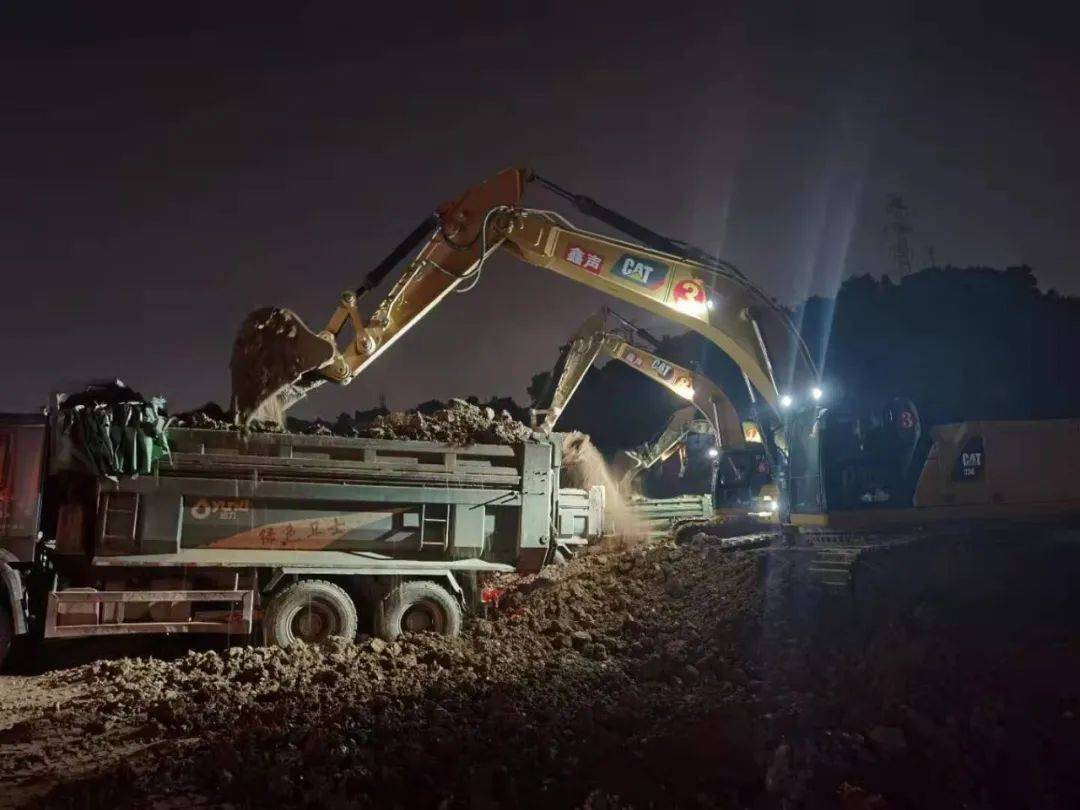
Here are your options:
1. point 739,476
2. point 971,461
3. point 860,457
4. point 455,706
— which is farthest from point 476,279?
point 739,476

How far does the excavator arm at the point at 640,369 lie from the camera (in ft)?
65.4

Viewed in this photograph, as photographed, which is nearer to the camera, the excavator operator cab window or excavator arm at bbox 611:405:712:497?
the excavator operator cab window

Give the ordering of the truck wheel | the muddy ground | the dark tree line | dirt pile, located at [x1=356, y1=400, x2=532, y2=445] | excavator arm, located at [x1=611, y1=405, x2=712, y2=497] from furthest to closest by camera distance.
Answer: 1. the dark tree line
2. excavator arm, located at [x1=611, y1=405, x2=712, y2=497]
3. dirt pile, located at [x1=356, y1=400, x2=532, y2=445]
4. the truck wheel
5. the muddy ground

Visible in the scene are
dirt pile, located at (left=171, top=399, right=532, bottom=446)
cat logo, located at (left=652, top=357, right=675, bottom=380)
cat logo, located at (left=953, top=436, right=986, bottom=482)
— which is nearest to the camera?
dirt pile, located at (left=171, top=399, right=532, bottom=446)

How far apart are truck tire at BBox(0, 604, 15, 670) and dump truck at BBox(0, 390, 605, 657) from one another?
1 centimetres

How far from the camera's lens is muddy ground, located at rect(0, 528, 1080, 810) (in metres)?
4.61

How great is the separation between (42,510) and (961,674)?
8271 mm

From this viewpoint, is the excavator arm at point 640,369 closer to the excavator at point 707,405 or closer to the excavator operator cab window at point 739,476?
the excavator at point 707,405

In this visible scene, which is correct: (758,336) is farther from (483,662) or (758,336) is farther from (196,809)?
(196,809)

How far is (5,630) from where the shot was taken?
23.4 ft

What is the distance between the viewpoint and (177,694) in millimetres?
6629

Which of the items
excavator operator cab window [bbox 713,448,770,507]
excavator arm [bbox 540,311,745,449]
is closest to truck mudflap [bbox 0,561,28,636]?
excavator arm [bbox 540,311,745,449]

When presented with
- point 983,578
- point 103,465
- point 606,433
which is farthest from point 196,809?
point 606,433

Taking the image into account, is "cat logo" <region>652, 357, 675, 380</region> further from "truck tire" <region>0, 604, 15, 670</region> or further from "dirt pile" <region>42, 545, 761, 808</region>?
"truck tire" <region>0, 604, 15, 670</region>
